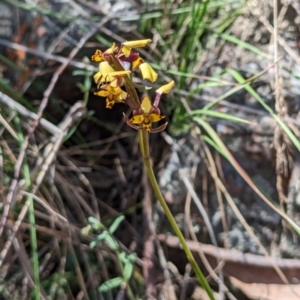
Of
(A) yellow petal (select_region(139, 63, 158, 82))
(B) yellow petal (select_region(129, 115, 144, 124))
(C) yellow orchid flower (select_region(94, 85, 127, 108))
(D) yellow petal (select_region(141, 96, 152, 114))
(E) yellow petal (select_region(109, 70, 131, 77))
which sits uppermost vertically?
(A) yellow petal (select_region(139, 63, 158, 82))

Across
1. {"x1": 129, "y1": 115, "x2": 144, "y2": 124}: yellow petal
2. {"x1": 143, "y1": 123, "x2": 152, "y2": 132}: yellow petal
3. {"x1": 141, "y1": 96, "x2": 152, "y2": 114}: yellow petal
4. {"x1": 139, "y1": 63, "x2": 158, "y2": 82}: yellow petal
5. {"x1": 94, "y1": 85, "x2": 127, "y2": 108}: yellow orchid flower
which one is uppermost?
{"x1": 139, "y1": 63, "x2": 158, "y2": 82}: yellow petal

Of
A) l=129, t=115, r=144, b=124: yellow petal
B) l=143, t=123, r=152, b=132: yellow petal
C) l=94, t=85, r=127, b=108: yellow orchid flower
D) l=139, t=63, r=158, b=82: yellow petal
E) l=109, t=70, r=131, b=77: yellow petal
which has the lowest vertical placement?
l=143, t=123, r=152, b=132: yellow petal

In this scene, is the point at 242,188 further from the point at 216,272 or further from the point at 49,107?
the point at 49,107

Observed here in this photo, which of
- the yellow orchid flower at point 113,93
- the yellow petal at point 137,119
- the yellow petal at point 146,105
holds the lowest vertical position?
the yellow petal at point 137,119

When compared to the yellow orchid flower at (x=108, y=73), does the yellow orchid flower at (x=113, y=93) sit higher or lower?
lower

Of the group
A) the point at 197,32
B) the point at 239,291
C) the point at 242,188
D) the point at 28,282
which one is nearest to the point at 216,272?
the point at 239,291

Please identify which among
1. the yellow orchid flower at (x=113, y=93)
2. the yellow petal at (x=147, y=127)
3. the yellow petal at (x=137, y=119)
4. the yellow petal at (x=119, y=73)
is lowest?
the yellow petal at (x=147, y=127)

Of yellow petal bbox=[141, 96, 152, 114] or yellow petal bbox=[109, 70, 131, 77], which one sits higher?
yellow petal bbox=[109, 70, 131, 77]

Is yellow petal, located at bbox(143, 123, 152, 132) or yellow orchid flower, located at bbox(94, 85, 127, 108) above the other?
yellow orchid flower, located at bbox(94, 85, 127, 108)

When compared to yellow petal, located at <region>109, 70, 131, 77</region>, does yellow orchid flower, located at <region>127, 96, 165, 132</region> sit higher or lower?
lower

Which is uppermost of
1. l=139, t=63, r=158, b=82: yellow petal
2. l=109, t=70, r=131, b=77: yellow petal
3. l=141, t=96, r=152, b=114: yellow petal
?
l=139, t=63, r=158, b=82: yellow petal

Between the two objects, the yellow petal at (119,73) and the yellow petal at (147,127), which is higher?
the yellow petal at (119,73)

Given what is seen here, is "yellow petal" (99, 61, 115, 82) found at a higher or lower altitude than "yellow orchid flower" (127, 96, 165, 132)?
higher
